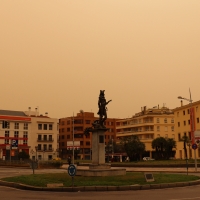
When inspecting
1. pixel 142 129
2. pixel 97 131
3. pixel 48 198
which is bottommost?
pixel 48 198

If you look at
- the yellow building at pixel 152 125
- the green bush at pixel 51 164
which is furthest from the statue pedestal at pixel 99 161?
the yellow building at pixel 152 125

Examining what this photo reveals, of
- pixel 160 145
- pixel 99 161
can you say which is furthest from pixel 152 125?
pixel 99 161

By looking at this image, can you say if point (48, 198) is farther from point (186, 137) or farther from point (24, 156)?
point (24, 156)

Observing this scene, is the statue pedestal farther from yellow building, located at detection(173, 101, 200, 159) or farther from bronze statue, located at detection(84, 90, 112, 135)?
yellow building, located at detection(173, 101, 200, 159)

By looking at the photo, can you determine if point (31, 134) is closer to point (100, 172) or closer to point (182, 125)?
point (182, 125)

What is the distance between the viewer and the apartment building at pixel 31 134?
3816 inches

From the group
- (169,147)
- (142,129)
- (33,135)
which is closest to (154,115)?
(142,129)

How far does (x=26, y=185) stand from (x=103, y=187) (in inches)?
167

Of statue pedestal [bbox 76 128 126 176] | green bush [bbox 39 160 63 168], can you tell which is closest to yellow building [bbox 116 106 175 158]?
green bush [bbox 39 160 63 168]

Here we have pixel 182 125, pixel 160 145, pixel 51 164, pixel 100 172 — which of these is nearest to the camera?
pixel 100 172

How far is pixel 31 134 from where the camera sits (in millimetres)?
102125

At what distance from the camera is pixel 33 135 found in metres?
102

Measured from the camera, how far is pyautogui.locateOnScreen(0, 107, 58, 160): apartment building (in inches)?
3816

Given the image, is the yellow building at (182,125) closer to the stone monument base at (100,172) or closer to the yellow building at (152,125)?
the yellow building at (152,125)
